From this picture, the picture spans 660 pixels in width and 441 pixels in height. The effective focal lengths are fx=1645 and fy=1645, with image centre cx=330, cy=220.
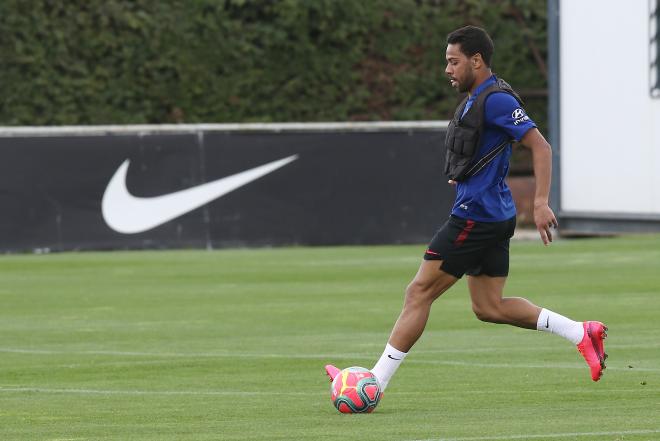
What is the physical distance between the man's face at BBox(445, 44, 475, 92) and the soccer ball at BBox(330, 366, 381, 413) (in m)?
1.63

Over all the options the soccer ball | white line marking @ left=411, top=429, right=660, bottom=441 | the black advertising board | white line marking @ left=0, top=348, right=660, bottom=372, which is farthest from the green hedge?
white line marking @ left=411, top=429, right=660, bottom=441

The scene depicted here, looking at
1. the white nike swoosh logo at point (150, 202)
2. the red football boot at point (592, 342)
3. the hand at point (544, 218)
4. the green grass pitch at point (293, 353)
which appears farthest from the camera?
the white nike swoosh logo at point (150, 202)

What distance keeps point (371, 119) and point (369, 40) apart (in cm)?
143

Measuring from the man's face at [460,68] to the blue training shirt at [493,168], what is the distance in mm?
78

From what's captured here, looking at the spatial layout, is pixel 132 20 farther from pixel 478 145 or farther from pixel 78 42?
pixel 478 145

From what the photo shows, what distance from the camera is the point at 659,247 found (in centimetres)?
2305

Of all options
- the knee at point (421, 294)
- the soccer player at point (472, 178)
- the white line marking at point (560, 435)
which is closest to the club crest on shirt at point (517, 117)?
the soccer player at point (472, 178)

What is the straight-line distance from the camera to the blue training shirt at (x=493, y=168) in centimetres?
864

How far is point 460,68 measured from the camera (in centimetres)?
879

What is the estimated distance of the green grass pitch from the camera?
321 inches

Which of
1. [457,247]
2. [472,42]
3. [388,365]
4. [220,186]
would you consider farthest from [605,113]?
[388,365]

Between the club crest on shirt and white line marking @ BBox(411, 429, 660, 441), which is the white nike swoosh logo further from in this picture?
white line marking @ BBox(411, 429, 660, 441)

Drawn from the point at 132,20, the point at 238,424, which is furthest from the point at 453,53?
the point at 132,20

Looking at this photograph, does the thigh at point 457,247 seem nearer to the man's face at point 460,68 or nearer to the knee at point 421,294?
the knee at point 421,294
